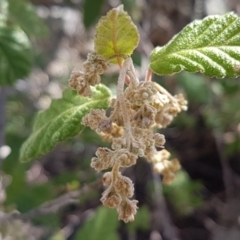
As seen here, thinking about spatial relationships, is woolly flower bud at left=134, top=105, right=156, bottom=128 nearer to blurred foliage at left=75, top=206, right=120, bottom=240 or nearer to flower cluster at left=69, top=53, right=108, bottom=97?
flower cluster at left=69, top=53, right=108, bottom=97

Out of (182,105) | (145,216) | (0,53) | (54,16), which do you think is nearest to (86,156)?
(145,216)

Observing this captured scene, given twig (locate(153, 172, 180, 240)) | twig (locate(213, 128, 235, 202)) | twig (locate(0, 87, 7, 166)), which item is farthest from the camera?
twig (locate(213, 128, 235, 202))

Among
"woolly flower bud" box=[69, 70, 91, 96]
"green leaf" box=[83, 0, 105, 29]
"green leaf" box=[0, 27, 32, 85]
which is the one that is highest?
"green leaf" box=[83, 0, 105, 29]

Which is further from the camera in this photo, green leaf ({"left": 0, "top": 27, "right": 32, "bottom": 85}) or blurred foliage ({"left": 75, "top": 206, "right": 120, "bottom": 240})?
blurred foliage ({"left": 75, "top": 206, "right": 120, "bottom": 240})

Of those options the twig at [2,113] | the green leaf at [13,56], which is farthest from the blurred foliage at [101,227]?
the green leaf at [13,56]

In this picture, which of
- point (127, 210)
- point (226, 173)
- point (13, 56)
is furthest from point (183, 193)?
point (127, 210)

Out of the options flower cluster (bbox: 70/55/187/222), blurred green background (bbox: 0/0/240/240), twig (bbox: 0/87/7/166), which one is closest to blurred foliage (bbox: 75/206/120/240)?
blurred green background (bbox: 0/0/240/240)

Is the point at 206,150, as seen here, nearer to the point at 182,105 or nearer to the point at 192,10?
the point at 192,10

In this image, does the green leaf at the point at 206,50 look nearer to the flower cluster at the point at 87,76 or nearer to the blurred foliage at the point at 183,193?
the flower cluster at the point at 87,76
